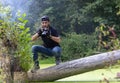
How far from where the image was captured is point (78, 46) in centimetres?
1366

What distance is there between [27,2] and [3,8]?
39.1 feet

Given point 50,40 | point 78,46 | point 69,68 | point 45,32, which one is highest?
point 45,32

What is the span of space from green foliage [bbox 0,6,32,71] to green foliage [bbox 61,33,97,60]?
25.3ft

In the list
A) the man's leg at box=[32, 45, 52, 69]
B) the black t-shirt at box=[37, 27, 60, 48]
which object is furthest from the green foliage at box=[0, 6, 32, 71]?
the black t-shirt at box=[37, 27, 60, 48]

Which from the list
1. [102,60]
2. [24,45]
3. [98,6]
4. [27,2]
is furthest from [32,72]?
[27,2]

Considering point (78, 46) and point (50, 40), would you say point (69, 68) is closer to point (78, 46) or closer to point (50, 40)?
point (50, 40)

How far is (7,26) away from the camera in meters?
4.94

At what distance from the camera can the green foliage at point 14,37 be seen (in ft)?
16.2

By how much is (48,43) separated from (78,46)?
794 cm

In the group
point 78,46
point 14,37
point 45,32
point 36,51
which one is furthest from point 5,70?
point 78,46

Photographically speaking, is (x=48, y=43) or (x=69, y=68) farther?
(x=48, y=43)

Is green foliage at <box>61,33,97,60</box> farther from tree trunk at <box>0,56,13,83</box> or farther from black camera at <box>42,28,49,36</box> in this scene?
tree trunk at <box>0,56,13,83</box>

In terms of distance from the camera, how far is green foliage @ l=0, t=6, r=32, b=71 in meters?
4.95

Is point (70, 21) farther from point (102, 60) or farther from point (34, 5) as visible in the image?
point (102, 60)
